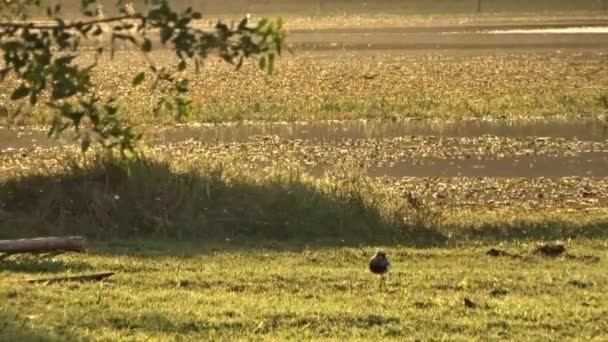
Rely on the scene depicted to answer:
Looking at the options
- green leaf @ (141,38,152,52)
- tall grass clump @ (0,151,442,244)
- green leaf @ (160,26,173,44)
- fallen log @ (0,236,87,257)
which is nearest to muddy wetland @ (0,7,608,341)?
tall grass clump @ (0,151,442,244)

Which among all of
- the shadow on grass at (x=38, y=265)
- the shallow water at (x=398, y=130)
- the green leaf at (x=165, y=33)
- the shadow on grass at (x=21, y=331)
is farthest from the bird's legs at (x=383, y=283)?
the shallow water at (x=398, y=130)

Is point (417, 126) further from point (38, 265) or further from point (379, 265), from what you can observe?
point (379, 265)

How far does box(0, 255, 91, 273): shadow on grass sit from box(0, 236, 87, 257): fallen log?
0.28 ft

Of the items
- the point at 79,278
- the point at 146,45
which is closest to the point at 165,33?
the point at 146,45

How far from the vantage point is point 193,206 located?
1461cm

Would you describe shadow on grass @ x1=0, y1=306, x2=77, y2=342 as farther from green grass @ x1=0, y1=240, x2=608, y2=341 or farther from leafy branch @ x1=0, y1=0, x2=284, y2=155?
leafy branch @ x1=0, y1=0, x2=284, y2=155

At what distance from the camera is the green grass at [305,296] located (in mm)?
8945

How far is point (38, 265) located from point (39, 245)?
0.74 ft

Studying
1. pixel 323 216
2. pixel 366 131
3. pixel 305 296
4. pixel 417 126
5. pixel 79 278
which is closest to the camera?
pixel 305 296

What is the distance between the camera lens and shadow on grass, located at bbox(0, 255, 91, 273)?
1157 cm

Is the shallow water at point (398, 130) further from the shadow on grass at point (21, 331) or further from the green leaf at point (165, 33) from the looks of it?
the green leaf at point (165, 33)

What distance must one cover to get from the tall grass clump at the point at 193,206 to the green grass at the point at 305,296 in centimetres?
101

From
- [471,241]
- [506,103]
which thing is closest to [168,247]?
[471,241]

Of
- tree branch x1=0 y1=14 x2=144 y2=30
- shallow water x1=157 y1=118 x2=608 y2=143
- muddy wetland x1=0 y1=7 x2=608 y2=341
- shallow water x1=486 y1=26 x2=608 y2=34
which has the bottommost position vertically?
shallow water x1=486 y1=26 x2=608 y2=34
